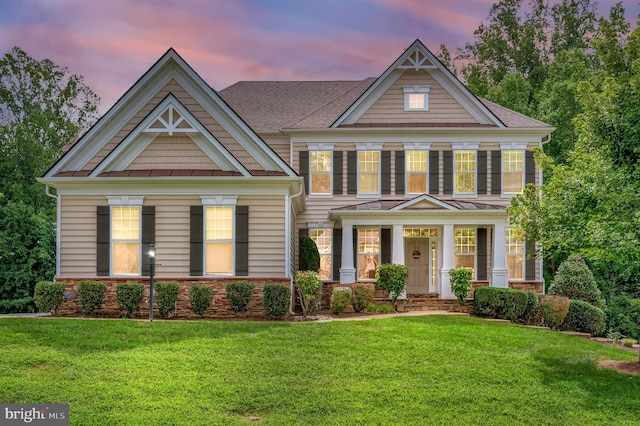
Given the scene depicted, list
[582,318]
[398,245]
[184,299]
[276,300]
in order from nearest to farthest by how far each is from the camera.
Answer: [276,300] → [184,299] → [582,318] → [398,245]

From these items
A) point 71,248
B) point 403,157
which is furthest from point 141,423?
point 403,157

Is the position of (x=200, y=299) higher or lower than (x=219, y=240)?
lower

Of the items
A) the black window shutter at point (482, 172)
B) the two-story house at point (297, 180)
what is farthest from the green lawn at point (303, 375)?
the black window shutter at point (482, 172)

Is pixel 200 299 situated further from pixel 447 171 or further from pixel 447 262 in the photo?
pixel 447 171

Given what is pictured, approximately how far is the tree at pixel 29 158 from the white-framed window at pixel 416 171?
14.4m

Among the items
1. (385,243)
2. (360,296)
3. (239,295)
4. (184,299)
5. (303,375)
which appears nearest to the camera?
(303,375)

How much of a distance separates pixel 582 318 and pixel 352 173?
29.4 ft

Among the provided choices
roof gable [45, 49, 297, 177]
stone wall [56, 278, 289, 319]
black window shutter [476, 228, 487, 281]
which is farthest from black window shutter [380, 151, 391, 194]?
stone wall [56, 278, 289, 319]

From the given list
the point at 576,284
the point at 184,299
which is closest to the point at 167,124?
the point at 184,299

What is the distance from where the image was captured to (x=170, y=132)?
1628 centimetres

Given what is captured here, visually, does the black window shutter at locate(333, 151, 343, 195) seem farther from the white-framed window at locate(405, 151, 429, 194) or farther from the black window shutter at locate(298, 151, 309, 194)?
the white-framed window at locate(405, 151, 429, 194)

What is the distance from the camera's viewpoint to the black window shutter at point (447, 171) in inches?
856

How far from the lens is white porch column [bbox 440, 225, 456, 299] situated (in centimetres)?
1914

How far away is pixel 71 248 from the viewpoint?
54.0 feet
